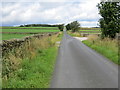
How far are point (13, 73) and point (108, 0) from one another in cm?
1636

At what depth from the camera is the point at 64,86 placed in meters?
6.12

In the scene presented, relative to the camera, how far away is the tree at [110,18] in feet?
61.1

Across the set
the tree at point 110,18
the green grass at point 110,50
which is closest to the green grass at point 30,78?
the green grass at point 110,50

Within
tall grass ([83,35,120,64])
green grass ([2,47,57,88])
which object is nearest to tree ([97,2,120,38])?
tall grass ([83,35,120,64])

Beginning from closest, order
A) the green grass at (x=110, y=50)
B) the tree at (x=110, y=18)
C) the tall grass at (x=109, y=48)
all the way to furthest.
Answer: the green grass at (x=110, y=50), the tall grass at (x=109, y=48), the tree at (x=110, y=18)

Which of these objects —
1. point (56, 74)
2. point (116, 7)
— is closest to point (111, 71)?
point (56, 74)

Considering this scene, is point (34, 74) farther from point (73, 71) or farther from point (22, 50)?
point (22, 50)

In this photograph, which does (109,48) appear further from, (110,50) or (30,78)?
(30,78)

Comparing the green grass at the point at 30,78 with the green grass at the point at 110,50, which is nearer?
the green grass at the point at 30,78

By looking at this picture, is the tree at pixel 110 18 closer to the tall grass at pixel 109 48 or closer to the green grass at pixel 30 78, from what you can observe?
the tall grass at pixel 109 48

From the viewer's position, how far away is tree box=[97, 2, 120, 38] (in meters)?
18.6

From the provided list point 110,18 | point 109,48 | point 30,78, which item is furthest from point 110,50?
point 30,78

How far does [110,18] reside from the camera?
62.2ft

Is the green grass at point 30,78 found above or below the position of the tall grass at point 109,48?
below
